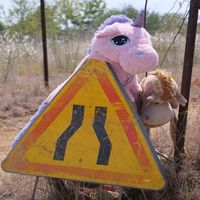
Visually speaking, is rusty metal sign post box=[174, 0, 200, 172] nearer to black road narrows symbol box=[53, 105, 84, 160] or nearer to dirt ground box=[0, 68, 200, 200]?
dirt ground box=[0, 68, 200, 200]

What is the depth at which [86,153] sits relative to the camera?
244 cm

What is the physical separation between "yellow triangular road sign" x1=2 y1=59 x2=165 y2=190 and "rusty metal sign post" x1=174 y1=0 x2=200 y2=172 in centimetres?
63

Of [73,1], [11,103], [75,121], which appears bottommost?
[73,1]

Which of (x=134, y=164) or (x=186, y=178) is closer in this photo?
(x=134, y=164)

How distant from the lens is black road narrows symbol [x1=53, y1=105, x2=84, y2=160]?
2436 millimetres

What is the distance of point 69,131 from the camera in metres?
2.45

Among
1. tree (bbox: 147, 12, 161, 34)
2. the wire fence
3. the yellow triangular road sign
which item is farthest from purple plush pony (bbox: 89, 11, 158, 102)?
tree (bbox: 147, 12, 161, 34)

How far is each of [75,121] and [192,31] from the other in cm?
102

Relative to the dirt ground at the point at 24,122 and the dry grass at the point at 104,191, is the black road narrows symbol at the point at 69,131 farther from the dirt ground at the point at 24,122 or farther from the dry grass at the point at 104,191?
the dirt ground at the point at 24,122

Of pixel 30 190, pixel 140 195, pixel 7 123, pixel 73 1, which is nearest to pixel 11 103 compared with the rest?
pixel 7 123

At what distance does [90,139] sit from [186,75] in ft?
2.83

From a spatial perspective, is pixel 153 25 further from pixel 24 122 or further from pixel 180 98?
pixel 180 98

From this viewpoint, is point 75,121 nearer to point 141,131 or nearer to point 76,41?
point 141,131

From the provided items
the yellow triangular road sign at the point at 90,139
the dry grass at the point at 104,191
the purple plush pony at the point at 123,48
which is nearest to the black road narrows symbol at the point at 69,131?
the yellow triangular road sign at the point at 90,139
